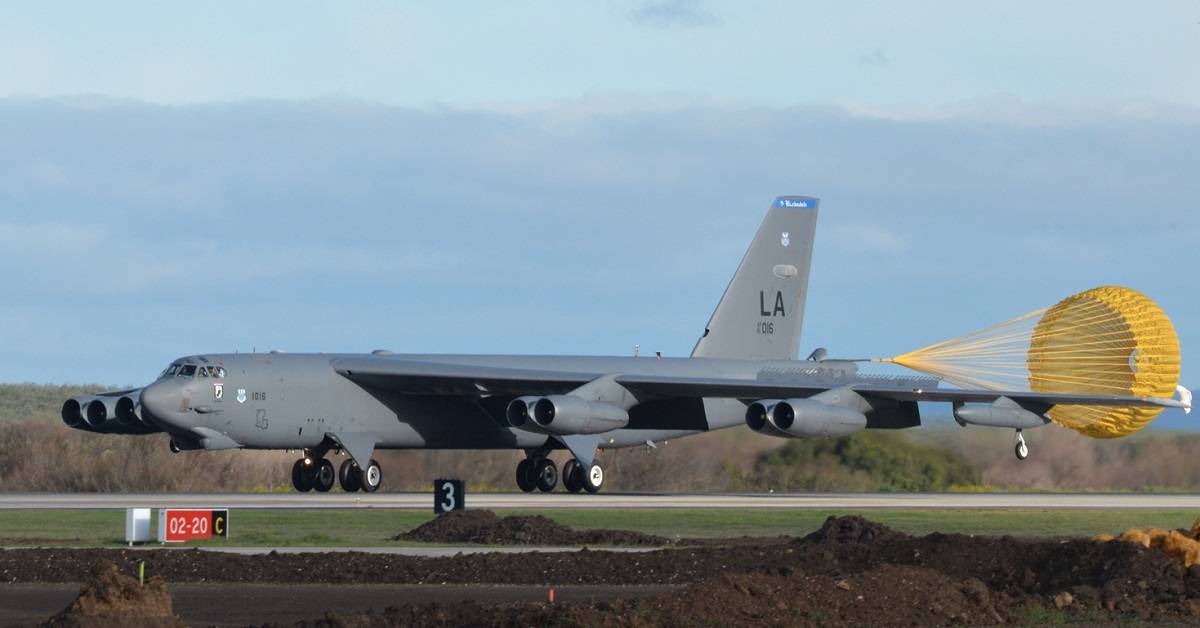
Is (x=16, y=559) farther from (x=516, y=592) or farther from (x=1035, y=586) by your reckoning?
(x=1035, y=586)

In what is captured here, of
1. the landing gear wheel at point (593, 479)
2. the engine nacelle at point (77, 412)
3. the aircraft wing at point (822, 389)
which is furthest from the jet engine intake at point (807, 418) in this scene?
the engine nacelle at point (77, 412)

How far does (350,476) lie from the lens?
3888 centimetres

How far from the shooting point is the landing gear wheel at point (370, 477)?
3850 cm

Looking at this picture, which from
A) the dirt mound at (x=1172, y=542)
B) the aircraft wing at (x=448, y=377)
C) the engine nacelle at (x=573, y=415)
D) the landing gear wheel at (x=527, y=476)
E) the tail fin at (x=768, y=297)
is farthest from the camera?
the tail fin at (x=768, y=297)

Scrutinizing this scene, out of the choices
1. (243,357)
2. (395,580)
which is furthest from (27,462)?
(395,580)

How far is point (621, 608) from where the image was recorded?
14586mm

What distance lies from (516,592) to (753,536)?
9.93 metres

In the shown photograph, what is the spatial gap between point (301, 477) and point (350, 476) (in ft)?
4.25

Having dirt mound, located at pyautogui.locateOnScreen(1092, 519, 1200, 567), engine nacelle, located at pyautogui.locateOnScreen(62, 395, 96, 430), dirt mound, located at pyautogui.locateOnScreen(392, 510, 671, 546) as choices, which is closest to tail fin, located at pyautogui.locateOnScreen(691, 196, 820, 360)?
engine nacelle, located at pyautogui.locateOnScreen(62, 395, 96, 430)

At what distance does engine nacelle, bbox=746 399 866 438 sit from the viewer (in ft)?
122

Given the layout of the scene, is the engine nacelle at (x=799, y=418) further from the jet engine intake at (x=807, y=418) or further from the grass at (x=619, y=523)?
the grass at (x=619, y=523)

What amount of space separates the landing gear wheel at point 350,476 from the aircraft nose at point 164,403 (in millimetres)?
4148

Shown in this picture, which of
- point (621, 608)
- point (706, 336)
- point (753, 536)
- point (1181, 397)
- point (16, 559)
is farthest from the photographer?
point (706, 336)

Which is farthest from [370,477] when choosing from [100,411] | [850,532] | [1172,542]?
[1172,542]
